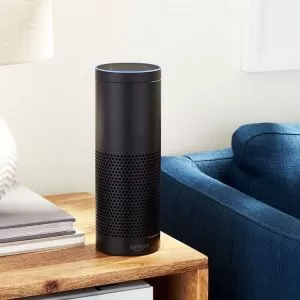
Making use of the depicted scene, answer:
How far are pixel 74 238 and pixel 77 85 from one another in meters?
0.56

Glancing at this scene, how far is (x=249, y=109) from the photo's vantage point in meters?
2.47

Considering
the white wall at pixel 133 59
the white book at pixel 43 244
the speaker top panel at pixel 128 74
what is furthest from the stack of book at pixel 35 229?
the white wall at pixel 133 59

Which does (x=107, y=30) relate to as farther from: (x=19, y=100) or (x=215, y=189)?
(x=215, y=189)

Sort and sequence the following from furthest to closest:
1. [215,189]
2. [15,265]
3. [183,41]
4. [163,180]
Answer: [183,41], [163,180], [215,189], [15,265]

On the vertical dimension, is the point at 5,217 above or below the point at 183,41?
below

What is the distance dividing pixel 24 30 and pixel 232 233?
61 cm

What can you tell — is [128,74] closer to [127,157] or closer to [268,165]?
[127,157]

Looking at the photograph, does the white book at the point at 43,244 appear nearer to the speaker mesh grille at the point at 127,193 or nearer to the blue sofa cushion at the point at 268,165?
the speaker mesh grille at the point at 127,193

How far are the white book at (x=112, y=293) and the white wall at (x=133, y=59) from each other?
60 cm

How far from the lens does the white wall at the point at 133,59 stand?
7.22 feet

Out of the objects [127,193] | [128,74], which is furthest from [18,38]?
[127,193]

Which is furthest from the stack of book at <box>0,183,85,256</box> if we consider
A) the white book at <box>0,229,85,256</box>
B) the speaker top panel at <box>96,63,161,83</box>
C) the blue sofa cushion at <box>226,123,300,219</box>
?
the blue sofa cushion at <box>226,123,300,219</box>

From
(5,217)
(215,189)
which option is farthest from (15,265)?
(215,189)

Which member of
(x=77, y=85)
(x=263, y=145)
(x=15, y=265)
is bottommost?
(x=15, y=265)
